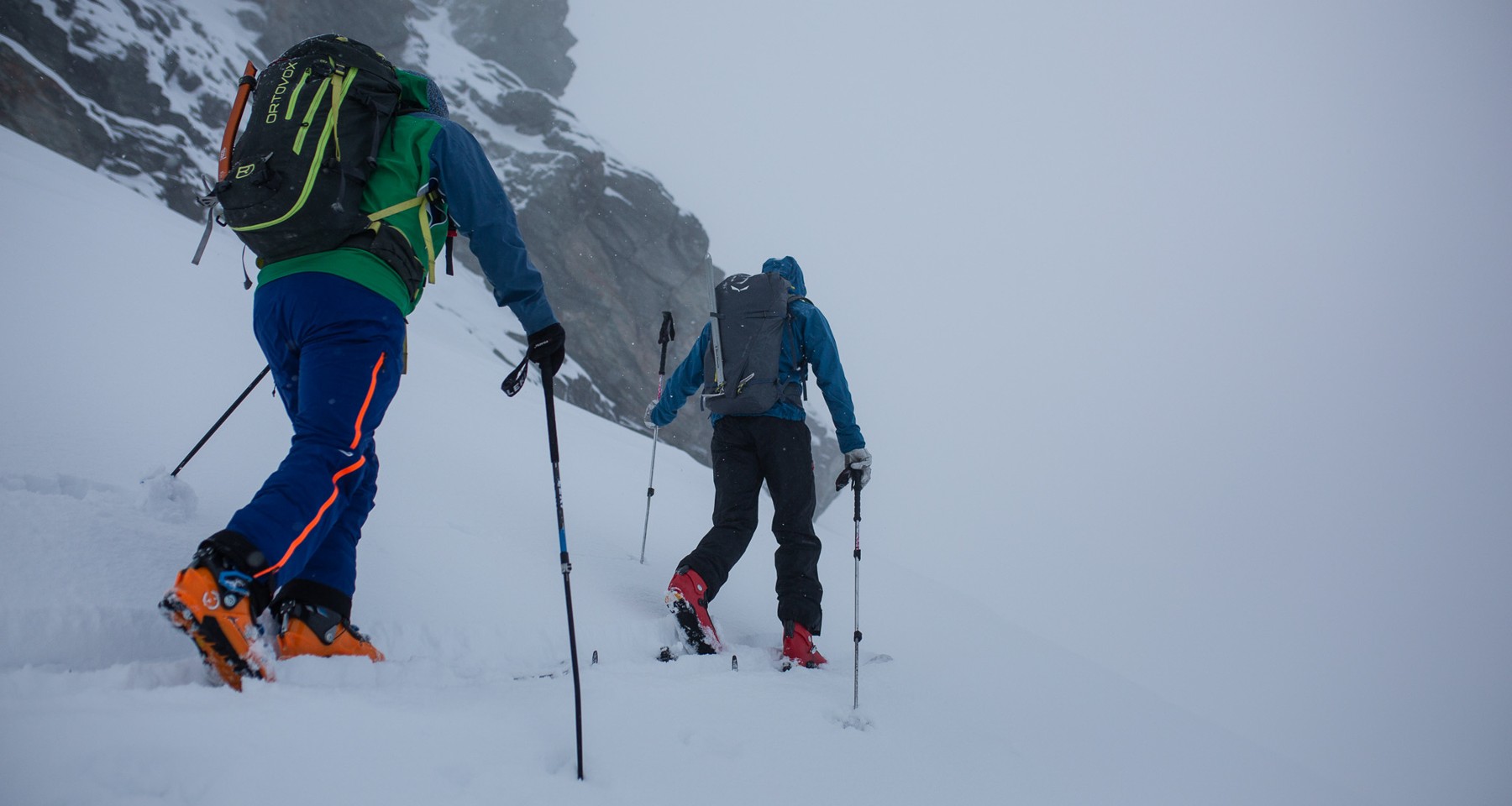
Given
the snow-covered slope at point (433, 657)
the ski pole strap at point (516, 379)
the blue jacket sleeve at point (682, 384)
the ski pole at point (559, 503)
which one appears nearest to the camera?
the snow-covered slope at point (433, 657)

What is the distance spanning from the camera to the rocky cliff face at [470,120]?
19312mm

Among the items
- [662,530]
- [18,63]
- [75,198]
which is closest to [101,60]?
[18,63]

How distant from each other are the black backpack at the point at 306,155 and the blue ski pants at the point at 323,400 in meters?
0.15

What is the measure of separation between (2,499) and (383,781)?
67.3 inches

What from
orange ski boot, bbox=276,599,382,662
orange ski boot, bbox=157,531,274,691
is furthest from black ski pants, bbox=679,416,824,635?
orange ski boot, bbox=157,531,274,691

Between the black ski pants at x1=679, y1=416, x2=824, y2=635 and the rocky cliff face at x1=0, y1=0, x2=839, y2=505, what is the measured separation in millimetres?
18632

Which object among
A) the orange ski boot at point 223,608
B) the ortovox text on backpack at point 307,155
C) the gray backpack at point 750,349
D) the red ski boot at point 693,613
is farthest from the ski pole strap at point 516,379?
the gray backpack at point 750,349

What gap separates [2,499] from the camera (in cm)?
206

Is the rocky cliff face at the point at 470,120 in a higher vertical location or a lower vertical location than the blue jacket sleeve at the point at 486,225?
higher

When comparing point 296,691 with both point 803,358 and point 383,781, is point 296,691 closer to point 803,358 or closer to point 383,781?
point 383,781

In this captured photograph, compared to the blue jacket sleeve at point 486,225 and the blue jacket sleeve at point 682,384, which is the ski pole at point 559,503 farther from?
the blue jacket sleeve at point 682,384

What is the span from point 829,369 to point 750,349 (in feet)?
1.55

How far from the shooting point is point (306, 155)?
76.7 inches

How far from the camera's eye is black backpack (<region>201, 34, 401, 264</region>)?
6.32 feet
